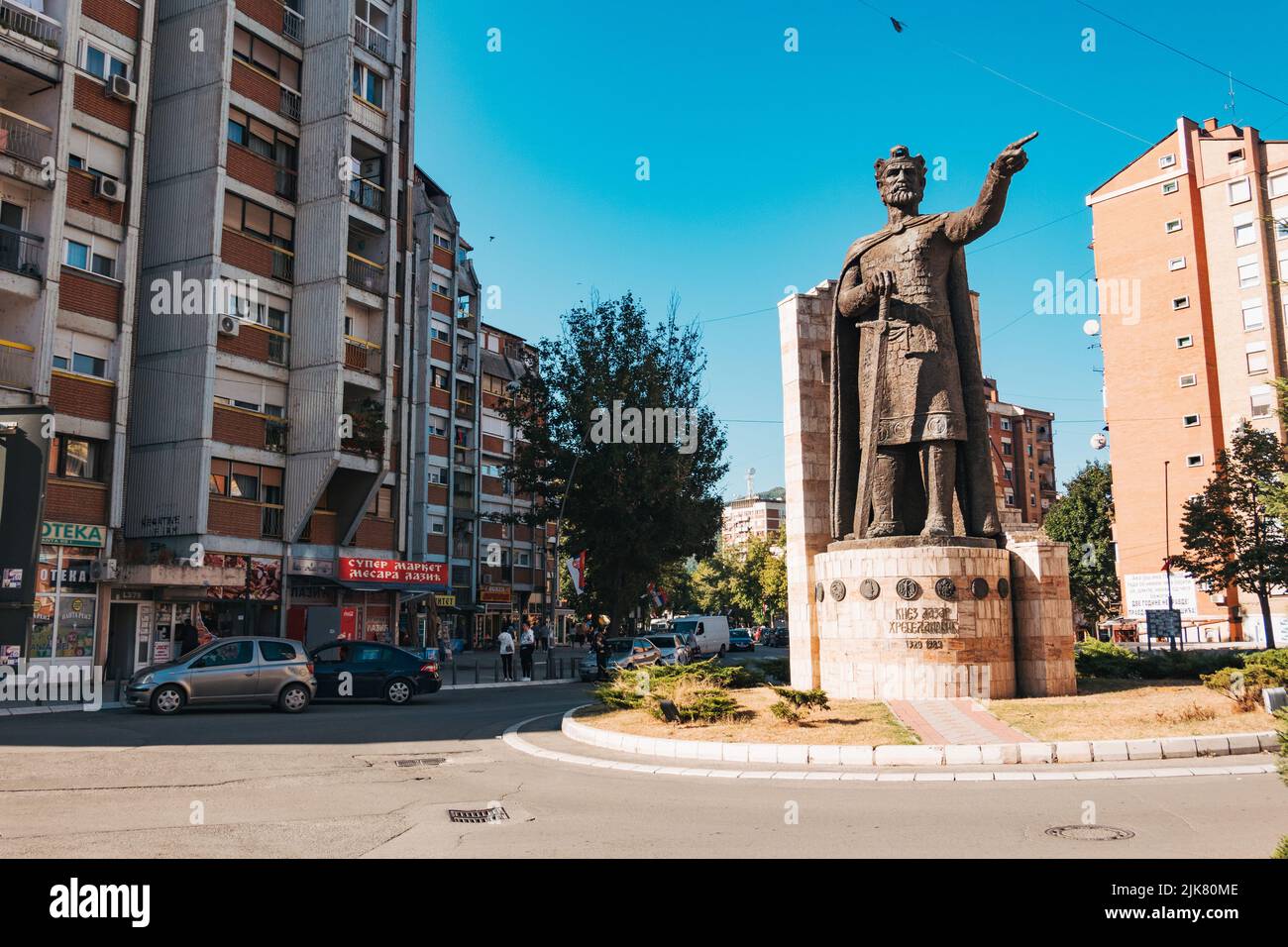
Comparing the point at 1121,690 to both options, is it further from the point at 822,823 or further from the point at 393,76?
the point at 393,76

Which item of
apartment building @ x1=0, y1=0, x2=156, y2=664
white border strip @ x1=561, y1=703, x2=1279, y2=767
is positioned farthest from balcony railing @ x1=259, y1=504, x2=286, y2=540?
white border strip @ x1=561, y1=703, x2=1279, y2=767

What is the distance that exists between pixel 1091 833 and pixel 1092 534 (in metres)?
62.1

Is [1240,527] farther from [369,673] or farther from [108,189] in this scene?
[108,189]

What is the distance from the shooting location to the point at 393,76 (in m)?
37.4

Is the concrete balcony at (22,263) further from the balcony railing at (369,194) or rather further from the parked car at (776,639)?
the parked car at (776,639)

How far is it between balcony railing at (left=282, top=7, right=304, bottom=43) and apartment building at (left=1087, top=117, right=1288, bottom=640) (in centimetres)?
4864

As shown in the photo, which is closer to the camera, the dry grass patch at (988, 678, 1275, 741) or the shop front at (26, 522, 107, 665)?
the dry grass patch at (988, 678, 1275, 741)

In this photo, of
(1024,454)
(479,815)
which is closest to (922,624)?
(479,815)

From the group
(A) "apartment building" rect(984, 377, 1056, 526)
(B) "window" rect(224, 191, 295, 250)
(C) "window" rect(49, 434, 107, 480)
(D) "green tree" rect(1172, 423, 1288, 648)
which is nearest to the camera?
(C) "window" rect(49, 434, 107, 480)

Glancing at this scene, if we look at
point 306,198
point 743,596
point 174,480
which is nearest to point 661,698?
point 174,480

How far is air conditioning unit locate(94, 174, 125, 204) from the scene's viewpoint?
89.9 ft

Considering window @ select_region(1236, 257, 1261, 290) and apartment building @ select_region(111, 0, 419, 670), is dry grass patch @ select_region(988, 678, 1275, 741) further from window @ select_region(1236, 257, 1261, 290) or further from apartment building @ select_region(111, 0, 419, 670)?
window @ select_region(1236, 257, 1261, 290)

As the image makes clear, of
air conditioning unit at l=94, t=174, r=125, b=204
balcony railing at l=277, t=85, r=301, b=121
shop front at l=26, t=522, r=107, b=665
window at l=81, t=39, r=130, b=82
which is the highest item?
A: balcony railing at l=277, t=85, r=301, b=121

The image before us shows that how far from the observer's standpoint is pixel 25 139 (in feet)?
83.8
